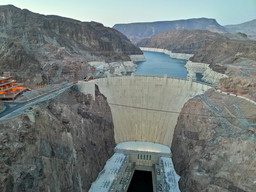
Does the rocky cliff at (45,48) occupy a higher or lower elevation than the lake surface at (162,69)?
higher

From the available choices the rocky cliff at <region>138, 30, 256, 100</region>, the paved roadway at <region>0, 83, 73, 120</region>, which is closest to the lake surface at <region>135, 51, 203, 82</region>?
the rocky cliff at <region>138, 30, 256, 100</region>

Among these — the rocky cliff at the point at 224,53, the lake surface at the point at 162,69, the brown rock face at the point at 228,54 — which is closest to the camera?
the rocky cliff at the point at 224,53

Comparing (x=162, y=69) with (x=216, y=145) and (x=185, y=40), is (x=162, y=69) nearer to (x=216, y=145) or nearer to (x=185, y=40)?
(x=216, y=145)

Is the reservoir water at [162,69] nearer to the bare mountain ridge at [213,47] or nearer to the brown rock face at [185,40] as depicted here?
the bare mountain ridge at [213,47]

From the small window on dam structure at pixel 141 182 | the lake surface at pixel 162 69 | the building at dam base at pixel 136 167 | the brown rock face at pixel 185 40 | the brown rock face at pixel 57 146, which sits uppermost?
the brown rock face at pixel 185 40

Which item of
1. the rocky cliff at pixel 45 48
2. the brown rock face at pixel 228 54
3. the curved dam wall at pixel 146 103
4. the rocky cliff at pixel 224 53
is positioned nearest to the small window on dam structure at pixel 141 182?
the curved dam wall at pixel 146 103

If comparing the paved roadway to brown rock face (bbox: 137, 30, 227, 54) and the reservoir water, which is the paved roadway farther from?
brown rock face (bbox: 137, 30, 227, 54)

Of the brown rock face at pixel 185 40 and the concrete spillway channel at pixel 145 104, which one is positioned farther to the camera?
the brown rock face at pixel 185 40
